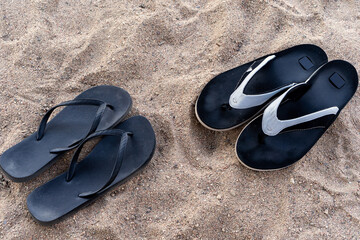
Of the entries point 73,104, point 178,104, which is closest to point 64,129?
point 73,104

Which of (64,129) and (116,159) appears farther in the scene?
(64,129)

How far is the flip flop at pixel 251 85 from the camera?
1576mm

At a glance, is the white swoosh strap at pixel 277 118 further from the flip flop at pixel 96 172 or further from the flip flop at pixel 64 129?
the flip flop at pixel 64 129

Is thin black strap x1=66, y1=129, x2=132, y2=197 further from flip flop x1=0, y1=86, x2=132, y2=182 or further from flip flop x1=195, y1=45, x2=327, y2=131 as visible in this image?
flip flop x1=195, y1=45, x2=327, y2=131

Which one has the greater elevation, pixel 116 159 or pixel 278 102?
pixel 278 102

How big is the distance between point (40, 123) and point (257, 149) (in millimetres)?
1056

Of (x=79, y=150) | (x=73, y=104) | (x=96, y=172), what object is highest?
(x=73, y=104)

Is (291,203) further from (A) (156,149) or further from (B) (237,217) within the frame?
(A) (156,149)

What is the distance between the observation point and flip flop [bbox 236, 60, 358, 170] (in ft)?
4.88

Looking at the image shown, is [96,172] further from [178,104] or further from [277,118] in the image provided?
[277,118]

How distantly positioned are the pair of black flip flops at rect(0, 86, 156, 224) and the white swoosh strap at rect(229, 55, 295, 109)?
0.44 meters

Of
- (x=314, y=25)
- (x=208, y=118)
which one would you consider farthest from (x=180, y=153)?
(x=314, y=25)

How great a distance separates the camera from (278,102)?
4.77ft

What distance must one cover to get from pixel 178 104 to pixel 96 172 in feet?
1.75
